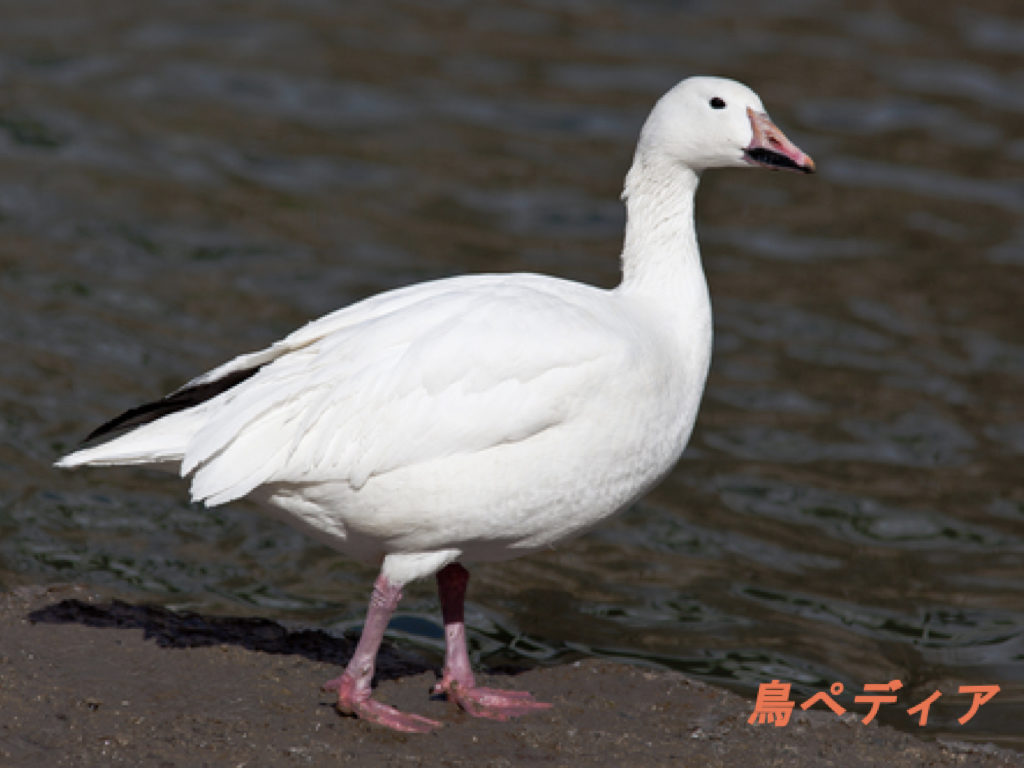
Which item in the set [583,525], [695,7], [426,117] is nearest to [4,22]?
[426,117]

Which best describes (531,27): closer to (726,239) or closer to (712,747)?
(726,239)

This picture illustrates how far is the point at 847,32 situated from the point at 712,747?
12.2m

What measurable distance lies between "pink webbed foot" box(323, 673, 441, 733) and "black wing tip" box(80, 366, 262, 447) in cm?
144

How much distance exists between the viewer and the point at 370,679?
6199 mm

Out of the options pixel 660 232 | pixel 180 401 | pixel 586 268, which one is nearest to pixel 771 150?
pixel 660 232

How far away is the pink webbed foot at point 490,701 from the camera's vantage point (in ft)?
20.9

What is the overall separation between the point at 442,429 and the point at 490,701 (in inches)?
51.7

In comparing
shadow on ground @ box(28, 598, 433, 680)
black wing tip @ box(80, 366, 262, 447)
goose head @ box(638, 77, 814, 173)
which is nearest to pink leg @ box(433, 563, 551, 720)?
shadow on ground @ box(28, 598, 433, 680)

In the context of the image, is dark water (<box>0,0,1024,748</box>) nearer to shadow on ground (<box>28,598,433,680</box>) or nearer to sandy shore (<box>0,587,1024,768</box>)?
shadow on ground (<box>28,598,433,680</box>)

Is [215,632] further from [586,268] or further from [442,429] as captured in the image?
[586,268]

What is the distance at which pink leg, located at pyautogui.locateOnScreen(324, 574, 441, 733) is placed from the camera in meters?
6.14

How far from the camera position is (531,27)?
650 inches

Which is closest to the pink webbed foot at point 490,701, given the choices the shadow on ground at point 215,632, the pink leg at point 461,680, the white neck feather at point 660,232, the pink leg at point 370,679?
the pink leg at point 461,680

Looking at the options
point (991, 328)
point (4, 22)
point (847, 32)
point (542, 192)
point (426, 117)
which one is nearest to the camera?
point (991, 328)
